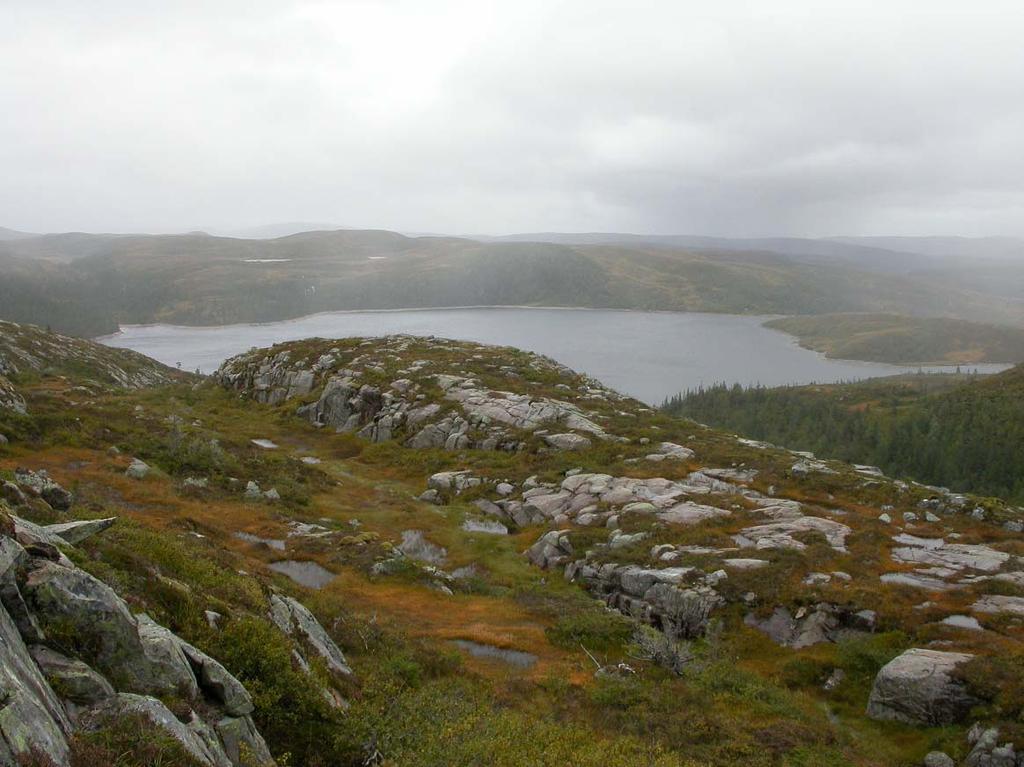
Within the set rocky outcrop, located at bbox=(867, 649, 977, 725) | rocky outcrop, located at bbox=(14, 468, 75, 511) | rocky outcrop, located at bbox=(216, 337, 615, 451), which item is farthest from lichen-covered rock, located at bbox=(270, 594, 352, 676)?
rocky outcrop, located at bbox=(216, 337, 615, 451)

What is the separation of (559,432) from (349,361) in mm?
33593

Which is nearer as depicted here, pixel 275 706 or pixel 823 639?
pixel 275 706

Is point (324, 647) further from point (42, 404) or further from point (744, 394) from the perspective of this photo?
point (744, 394)

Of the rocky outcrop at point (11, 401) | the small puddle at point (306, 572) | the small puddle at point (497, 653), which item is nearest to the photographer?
the small puddle at point (497, 653)

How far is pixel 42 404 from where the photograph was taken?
1807 inches

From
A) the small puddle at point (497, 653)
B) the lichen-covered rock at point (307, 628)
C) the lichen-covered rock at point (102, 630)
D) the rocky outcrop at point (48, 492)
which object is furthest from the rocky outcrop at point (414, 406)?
the lichen-covered rock at point (102, 630)

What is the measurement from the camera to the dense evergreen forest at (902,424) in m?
114

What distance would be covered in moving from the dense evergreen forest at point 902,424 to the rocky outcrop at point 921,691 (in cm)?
10529

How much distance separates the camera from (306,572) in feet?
89.0

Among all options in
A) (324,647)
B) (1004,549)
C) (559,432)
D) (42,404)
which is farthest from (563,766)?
(42,404)

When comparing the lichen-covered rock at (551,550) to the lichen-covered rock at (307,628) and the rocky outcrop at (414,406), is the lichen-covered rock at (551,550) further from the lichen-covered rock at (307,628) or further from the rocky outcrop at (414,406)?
the lichen-covered rock at (307,628)

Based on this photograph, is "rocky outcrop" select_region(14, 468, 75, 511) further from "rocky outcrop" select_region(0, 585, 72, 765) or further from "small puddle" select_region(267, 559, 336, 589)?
"rocky outcrop" select_region(0, 585, 72, 765)

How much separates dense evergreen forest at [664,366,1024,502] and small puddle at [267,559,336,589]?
116 metres

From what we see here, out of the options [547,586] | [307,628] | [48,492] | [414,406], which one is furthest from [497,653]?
[414,406]
